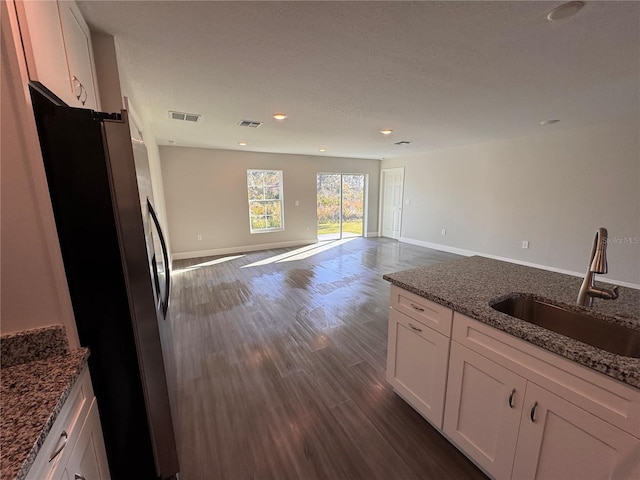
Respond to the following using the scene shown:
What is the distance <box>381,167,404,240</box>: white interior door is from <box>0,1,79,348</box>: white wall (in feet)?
23.7

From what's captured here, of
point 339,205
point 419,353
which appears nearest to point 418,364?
point 419,353

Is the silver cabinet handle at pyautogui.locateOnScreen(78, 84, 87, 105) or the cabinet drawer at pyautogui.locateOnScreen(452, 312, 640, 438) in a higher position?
the silver cabinet handle at pyautogui.locateOnScreen(78, 84, 87, 105)

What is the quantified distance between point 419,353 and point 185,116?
11.5 ft

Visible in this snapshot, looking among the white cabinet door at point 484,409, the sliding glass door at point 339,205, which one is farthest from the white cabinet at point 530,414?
the sliding glass door at point 339,205

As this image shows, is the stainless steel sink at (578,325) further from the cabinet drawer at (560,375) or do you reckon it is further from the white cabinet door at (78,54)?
the white cabinet door at (78,54)

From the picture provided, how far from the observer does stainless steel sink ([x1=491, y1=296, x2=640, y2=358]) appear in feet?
3.94

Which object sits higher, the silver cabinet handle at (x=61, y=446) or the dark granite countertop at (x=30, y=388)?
the dark granite countertop at (x=30, y=388)

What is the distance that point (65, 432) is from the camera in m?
0.81

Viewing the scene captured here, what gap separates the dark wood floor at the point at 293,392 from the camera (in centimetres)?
146

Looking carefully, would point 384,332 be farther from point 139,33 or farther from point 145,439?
point 139,33

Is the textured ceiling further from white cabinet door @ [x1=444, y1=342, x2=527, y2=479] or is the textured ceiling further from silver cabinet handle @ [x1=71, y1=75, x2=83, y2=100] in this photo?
white cabinet door @ [x1=444, y1=342, x2=527, y2=479]

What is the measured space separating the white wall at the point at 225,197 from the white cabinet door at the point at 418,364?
5.10 meters

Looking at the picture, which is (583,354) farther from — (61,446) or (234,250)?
(234,250)

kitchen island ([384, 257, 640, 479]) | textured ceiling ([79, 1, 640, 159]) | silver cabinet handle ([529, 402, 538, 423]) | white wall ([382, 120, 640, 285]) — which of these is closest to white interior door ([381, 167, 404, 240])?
white wall ([382, 120, 640, 285])
